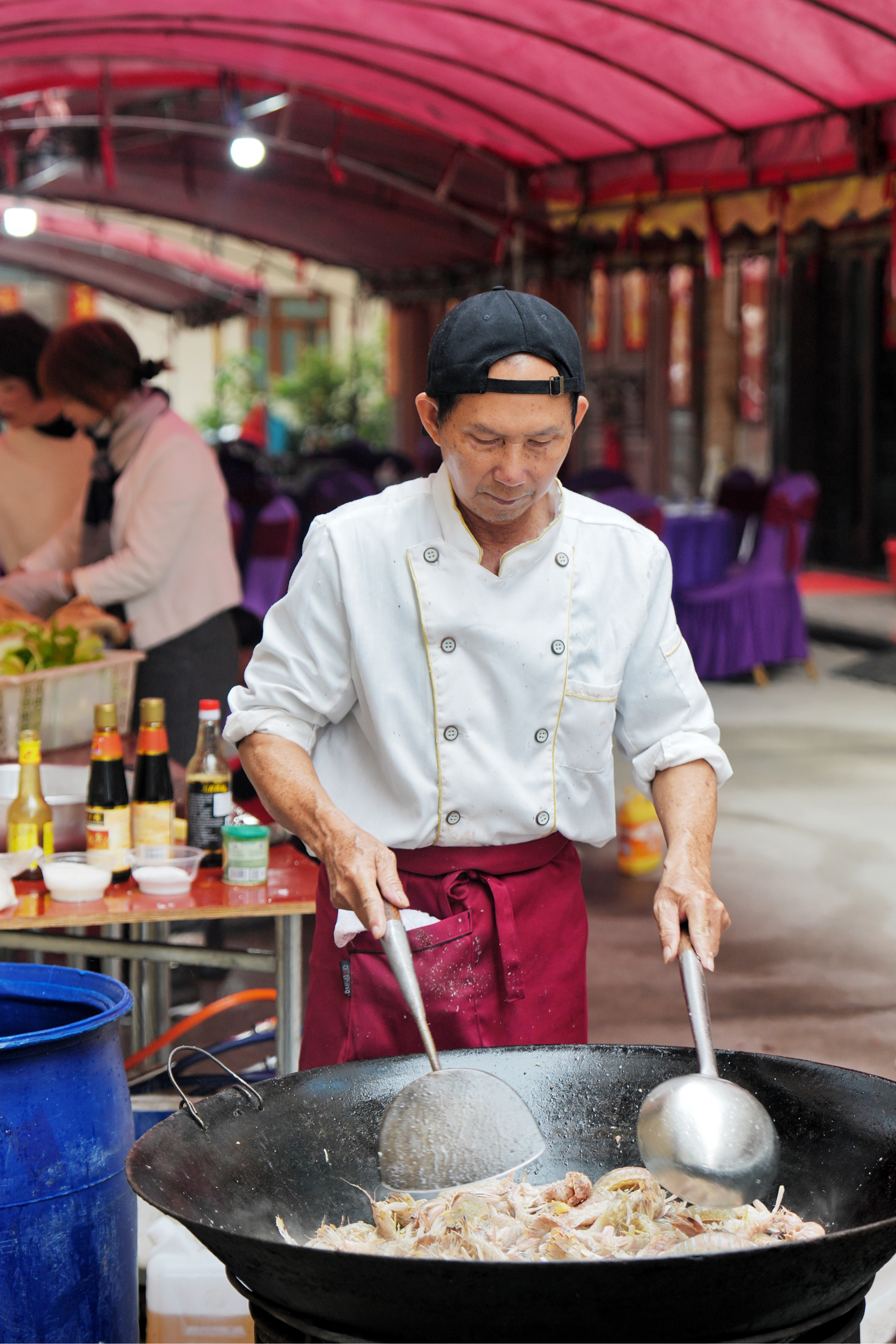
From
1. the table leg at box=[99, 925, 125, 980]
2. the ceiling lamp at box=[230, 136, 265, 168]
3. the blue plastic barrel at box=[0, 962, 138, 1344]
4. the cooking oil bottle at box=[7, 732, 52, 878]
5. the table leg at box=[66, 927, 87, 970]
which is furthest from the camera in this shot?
the ceiling lamp at box=[230, 136, 265, 168]

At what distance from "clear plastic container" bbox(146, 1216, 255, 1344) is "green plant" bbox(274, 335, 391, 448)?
18369mm

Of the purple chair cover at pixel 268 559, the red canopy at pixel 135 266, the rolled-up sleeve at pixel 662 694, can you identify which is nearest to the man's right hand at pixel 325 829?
the rolled-up sleeve at pixel 662 694

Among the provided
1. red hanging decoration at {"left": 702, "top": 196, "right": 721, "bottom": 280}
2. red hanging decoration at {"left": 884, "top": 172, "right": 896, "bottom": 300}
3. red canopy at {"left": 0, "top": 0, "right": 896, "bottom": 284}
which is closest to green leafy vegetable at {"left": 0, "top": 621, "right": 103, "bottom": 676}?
red canopy at {"left": 0, "top": 0, "right": 896, "bottom": 284}

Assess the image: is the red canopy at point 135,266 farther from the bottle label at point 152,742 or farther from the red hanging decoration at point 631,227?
the bottle label at point 152,742

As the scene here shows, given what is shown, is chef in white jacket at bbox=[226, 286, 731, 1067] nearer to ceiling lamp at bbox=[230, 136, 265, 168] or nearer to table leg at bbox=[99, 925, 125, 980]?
table leg at bbox=[99, 925, 125, 980]

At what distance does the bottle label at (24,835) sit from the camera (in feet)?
9.90

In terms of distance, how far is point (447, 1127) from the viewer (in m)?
1.66

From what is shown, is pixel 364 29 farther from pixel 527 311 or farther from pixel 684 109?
pixel 527 311

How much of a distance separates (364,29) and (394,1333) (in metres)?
6.83

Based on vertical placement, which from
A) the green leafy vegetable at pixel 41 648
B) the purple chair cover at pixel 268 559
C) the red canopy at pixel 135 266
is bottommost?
the green leafy vegetable at pixel 41 648

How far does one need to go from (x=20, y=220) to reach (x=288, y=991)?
8.54 m

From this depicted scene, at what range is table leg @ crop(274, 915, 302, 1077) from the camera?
2885 millimetres

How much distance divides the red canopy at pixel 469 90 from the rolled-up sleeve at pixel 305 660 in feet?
13.6

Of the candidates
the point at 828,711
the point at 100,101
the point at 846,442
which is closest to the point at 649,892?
the point at 828,711
